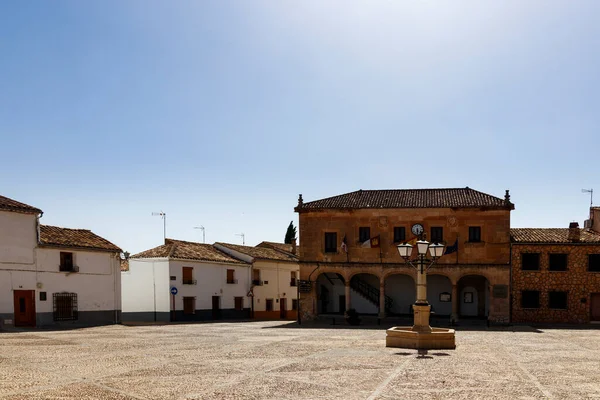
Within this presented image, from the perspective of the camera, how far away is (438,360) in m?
15.1

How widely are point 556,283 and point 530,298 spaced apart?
5.57 feet

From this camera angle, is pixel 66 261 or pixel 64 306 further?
pixel 66 261

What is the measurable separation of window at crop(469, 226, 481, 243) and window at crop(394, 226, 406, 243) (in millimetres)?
3796

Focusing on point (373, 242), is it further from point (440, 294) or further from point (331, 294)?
point (331, 294)

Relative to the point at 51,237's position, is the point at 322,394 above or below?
below

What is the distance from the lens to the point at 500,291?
114 feet

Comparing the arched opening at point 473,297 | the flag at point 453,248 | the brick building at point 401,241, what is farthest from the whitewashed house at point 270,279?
the flag at point 453,248

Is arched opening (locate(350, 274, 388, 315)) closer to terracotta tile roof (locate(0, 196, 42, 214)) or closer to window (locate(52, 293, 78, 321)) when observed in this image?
window (locate(52, 293, 78, 321))

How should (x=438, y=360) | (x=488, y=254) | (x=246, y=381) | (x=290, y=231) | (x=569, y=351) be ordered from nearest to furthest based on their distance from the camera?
(x=246, y=381)
(x=438, y=360)
(x=569, y=351)
(x=488, y=254)
(x=290, y=231)

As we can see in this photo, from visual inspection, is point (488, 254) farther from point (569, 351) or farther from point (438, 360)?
point (438, 360)

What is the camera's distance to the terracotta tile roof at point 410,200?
35.6 meters

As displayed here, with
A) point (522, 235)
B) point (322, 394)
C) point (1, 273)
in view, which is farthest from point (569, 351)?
point (1, 273)

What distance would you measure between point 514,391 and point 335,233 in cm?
2628

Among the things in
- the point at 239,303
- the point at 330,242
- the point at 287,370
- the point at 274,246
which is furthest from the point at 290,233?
the point at 287,370
